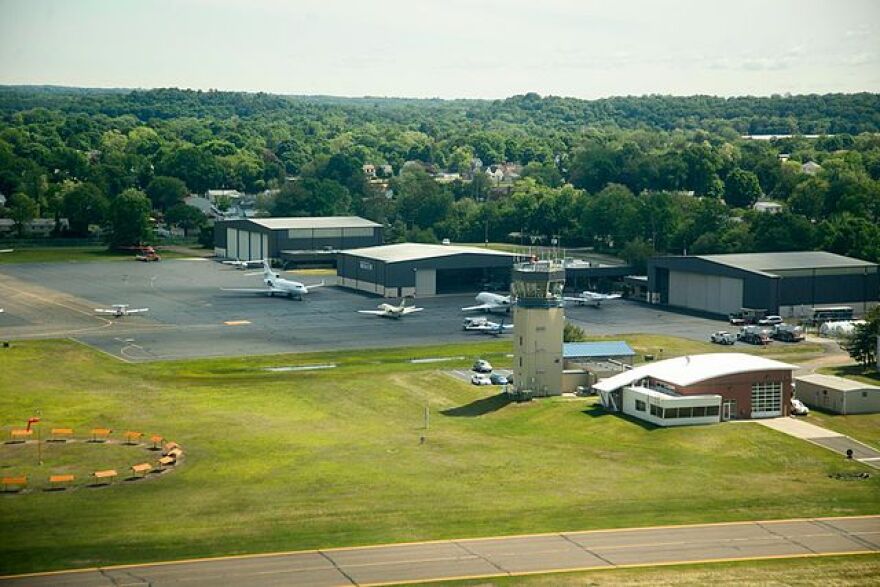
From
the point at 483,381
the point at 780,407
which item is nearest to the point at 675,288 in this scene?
the point at 483,381

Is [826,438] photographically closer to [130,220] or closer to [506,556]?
[506,556]

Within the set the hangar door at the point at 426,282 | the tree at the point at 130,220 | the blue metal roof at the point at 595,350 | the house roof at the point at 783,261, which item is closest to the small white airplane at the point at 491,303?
the hangar door at the point at 426,282

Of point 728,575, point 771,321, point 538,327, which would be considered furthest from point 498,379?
point 728,575

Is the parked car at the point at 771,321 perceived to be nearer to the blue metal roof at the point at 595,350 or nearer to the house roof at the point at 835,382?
the blue metal roof at the point at 595,350

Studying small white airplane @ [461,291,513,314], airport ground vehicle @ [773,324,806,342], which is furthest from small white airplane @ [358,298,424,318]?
airport ground vehicle @ [773,324,806,342]

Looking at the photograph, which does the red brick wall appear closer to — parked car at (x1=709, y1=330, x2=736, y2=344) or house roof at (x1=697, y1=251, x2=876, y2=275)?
parked car at (x1=709, y1=330, x2=736, y2=344)

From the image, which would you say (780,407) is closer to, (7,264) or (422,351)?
(422,351)
